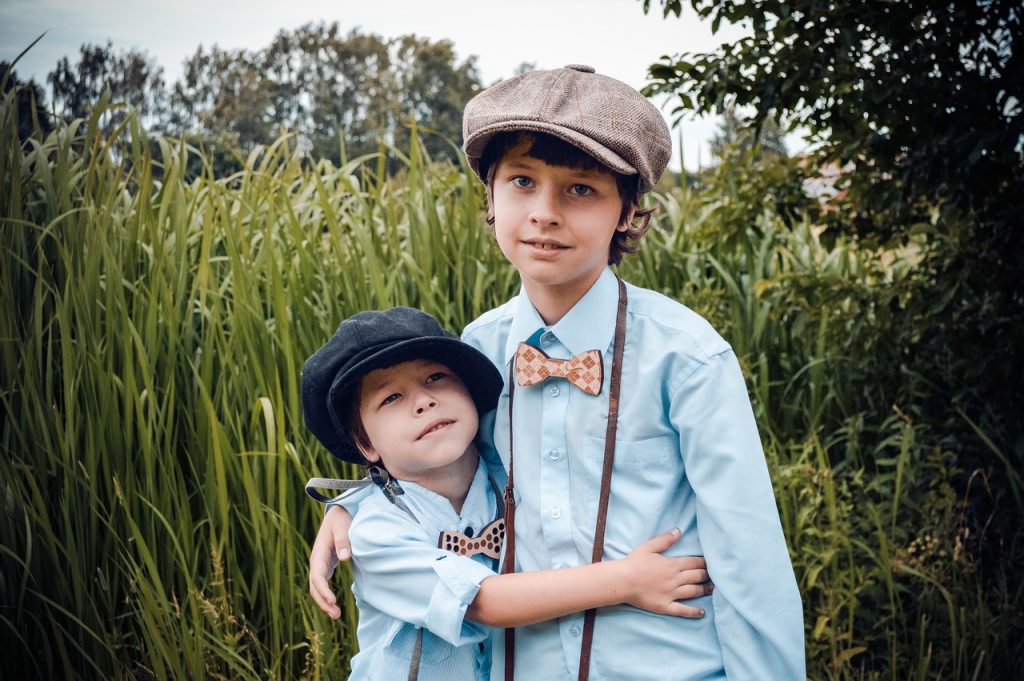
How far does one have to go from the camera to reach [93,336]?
2.59 metres

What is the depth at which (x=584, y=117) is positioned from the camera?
136 centimetres

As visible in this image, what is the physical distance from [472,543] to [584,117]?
746 mm

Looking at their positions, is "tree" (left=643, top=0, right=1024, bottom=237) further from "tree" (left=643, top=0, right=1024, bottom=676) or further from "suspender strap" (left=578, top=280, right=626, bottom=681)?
"suspender strap" (left=578, top=280, right=626, bottom=681)

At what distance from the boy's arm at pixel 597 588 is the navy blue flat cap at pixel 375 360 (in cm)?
36

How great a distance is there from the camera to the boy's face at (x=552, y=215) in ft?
4.64

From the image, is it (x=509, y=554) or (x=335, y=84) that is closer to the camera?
(x=509, y=554)

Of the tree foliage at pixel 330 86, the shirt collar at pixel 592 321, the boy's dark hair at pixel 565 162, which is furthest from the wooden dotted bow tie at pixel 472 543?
the tree foliage at pixel 330 86

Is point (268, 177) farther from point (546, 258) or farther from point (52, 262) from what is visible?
point (546, 258)

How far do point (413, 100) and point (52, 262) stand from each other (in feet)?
147

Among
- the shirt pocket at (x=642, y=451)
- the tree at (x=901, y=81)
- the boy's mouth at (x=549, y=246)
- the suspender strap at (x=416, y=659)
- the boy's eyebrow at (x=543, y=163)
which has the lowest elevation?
the suspender strap at (x=416, y=659)

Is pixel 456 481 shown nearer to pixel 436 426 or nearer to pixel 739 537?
pixel 436 426

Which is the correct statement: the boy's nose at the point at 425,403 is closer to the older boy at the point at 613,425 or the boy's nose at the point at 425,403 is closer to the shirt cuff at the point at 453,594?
the older boy at the point at 613,425

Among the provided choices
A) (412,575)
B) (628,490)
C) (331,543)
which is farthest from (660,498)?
(331,543)

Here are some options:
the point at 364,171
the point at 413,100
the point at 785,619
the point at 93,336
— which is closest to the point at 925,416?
the point at 785,619
